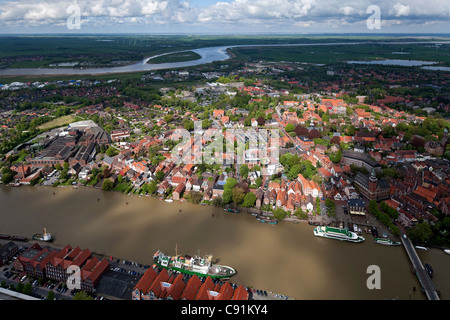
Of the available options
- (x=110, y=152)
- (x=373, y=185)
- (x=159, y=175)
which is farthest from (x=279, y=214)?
(x=110, y=152)

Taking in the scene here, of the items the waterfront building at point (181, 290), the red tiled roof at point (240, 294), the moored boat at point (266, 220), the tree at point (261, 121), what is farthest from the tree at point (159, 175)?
the tree at point (261, 121)

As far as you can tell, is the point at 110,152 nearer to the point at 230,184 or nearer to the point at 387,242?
the point at 230,184

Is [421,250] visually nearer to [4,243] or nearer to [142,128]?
[4,243]

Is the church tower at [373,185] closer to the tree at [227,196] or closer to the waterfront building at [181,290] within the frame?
the tree at [227,196]

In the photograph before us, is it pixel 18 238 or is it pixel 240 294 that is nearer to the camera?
pixel 240 294

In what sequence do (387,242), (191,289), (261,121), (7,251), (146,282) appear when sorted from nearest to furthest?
1. (191,289)
2. (146,282)
3. (7,251)
4. (387,242)
5. (261,121)

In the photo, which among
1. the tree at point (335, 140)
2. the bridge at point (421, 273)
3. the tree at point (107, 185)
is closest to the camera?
the bridge at point (421, 273)

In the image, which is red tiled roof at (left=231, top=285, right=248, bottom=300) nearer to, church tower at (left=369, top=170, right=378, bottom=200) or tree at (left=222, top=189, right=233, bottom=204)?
tree at (left=222, top=189, right=233, bottom=204)
